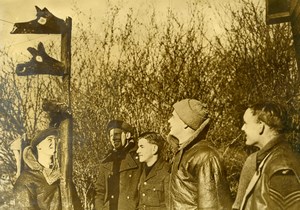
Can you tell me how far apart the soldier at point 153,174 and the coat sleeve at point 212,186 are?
0.27 metres

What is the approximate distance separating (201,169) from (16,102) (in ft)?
5.09

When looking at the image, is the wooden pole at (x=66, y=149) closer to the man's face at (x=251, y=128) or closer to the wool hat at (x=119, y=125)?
the wool hat at (x=119, y=125)

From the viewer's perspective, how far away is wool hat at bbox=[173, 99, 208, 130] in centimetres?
470

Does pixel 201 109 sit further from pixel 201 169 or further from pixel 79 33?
pixel 79 33

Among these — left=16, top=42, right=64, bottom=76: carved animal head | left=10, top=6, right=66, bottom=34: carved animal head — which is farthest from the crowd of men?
left=10, top=6, right=66, bottom=34: carved animal head

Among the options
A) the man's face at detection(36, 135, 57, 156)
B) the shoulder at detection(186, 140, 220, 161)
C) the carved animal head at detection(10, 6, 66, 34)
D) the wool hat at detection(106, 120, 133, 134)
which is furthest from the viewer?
the carved animal head at detection(10, 6, 66, 34)

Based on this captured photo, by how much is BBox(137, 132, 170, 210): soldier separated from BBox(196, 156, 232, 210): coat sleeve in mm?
271

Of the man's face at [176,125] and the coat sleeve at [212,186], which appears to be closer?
the coat sleeve at [212,186]

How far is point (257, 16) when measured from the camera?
15.8 ft

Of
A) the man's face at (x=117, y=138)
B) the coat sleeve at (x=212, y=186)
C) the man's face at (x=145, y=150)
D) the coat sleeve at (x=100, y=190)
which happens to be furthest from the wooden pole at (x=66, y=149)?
the coat sleeve at (x=212, y=186)

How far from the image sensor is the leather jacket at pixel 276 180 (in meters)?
4.43

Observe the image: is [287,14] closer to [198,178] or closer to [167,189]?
[198,178]

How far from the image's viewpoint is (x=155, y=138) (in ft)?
15.7

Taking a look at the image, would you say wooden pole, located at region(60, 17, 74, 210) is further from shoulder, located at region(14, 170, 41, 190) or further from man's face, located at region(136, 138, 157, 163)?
man's face, located at region(136, 138, 157, 163)
